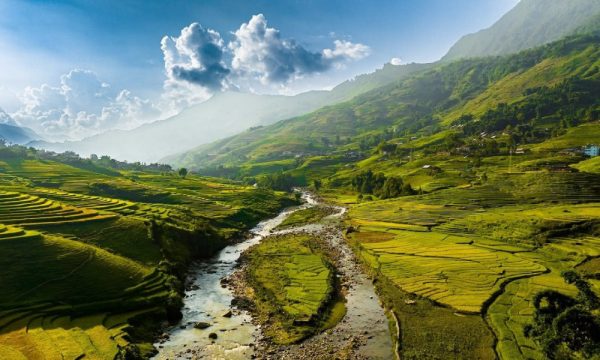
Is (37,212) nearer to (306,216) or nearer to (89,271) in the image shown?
Answer: (89,271)

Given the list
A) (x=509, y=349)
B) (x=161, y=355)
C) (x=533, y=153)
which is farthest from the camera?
(x=533, y=153)

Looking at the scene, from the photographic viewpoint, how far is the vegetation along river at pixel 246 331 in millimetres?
48781

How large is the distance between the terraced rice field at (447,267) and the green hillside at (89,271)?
41892mm

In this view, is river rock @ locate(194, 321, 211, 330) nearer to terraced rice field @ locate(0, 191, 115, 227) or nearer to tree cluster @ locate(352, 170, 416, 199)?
terraced rice field @ locate(0, 191, 115, 227)

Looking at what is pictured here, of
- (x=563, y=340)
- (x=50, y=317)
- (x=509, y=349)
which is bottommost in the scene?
(x=509, y=349)

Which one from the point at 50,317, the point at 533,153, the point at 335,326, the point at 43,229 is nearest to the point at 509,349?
the point at 335,326

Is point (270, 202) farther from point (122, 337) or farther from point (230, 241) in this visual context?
point (122, 337)

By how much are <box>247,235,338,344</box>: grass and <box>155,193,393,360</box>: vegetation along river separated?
2.27 metres

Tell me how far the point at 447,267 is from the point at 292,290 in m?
31.4

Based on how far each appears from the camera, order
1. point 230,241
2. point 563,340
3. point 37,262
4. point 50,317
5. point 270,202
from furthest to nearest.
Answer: point 270,202
point 230,241
point 37,262
point 50,317
point 563,340

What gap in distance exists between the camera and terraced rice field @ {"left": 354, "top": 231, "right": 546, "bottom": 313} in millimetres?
62441

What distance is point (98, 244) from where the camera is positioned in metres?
80.8

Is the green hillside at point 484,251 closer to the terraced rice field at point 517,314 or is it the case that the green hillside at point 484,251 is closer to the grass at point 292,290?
the terraced rice field at point 517,314

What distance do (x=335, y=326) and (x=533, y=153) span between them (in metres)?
175
